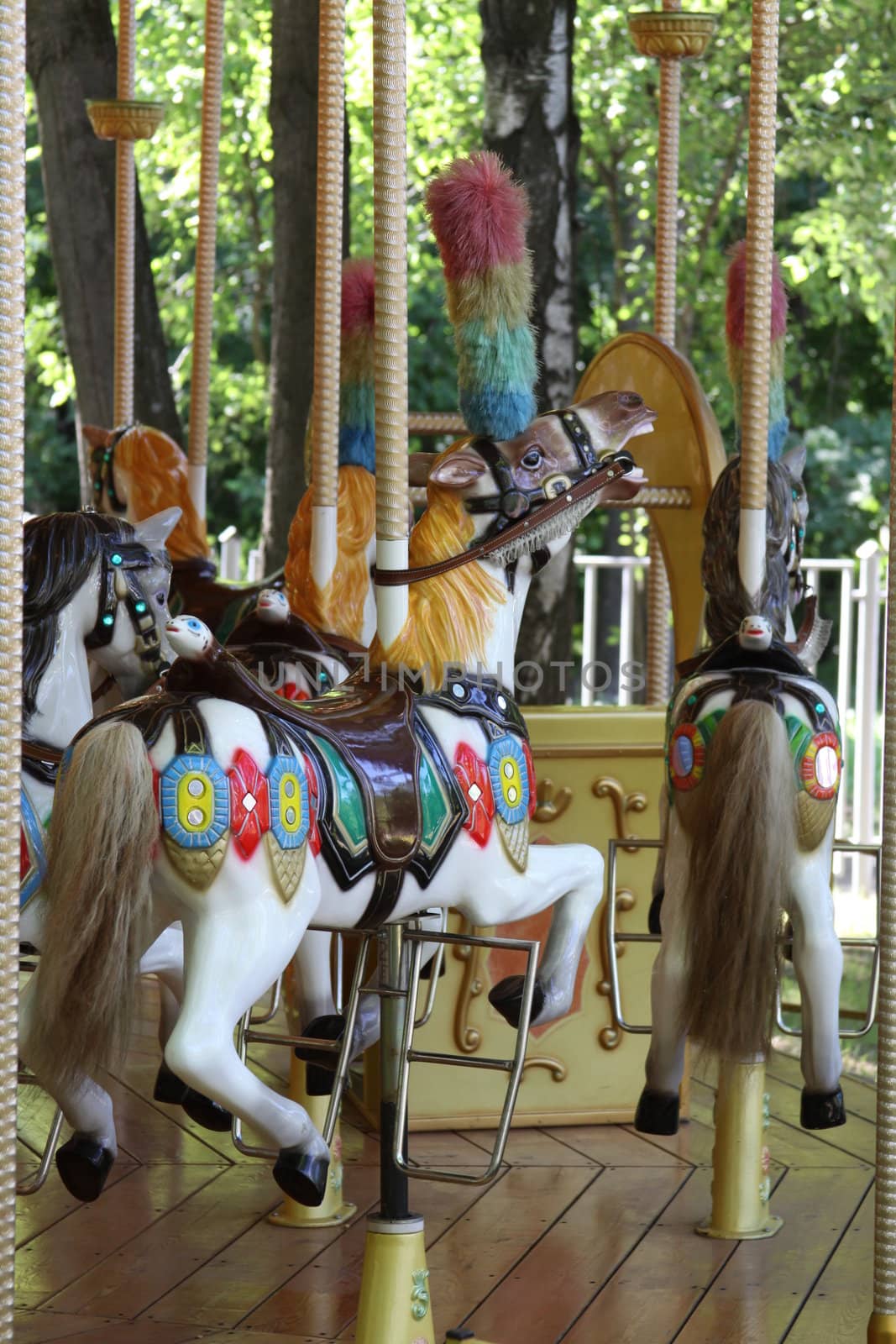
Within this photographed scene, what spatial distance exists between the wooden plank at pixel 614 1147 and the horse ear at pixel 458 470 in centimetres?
183

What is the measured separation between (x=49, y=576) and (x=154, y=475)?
113cm

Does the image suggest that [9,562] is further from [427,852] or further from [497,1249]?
[497,1249]

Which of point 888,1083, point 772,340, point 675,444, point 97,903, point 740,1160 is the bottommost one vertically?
point 740,1160

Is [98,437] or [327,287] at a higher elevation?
[327,287]

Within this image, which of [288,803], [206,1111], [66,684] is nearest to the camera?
[288,803]

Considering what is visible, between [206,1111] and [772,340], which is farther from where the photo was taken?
[772,340]

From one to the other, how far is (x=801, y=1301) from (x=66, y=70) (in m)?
4.31

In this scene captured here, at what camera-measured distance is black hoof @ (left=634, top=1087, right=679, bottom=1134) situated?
9.41 ft

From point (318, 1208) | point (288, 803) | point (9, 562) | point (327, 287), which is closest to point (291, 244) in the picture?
point (327, 287)

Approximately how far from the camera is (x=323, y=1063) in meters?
2.39

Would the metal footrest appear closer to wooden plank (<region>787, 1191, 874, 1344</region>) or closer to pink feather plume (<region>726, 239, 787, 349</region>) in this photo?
wooden plank (<region>787, 1191, 874, 1344</region>)

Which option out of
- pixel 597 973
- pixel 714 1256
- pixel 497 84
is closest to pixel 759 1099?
pixel 714 1256

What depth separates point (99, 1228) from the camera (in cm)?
320

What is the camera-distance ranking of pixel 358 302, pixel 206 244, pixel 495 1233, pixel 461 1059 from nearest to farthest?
pixel 461 1059 < pixel 495 1233 < pixel 358 302 < pixel 206 244
